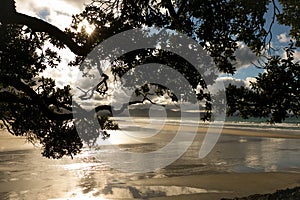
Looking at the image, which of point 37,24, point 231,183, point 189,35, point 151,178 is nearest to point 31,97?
point 37,24

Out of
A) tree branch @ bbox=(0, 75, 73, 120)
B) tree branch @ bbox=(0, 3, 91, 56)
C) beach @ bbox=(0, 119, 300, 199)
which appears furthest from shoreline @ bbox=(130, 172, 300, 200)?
tree branch @ bbox=(0, 3, 91, 56)

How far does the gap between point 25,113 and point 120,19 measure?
3879 millimetres

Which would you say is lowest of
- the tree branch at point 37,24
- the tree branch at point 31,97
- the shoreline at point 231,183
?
the shoreline at point 231,183

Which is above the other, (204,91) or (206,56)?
(206,56)

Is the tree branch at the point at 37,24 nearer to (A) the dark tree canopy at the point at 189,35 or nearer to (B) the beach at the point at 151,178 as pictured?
(A) the dark tree canopy at the point at 189,35

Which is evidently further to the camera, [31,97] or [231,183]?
[231,183]

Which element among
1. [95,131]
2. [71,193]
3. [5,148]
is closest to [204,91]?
[95,131]

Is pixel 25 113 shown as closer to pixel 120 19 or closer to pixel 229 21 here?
pixel 120 19

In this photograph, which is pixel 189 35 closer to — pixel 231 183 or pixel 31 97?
pixel 31 97

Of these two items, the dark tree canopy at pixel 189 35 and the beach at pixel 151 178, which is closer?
the dark tree canopy at pixel 189 35

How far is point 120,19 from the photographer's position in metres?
8.13

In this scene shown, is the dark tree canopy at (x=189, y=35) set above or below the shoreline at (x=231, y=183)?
above

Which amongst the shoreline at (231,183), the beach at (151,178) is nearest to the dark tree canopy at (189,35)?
the beach at (151,178)

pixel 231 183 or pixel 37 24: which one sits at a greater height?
pixel 37 24
